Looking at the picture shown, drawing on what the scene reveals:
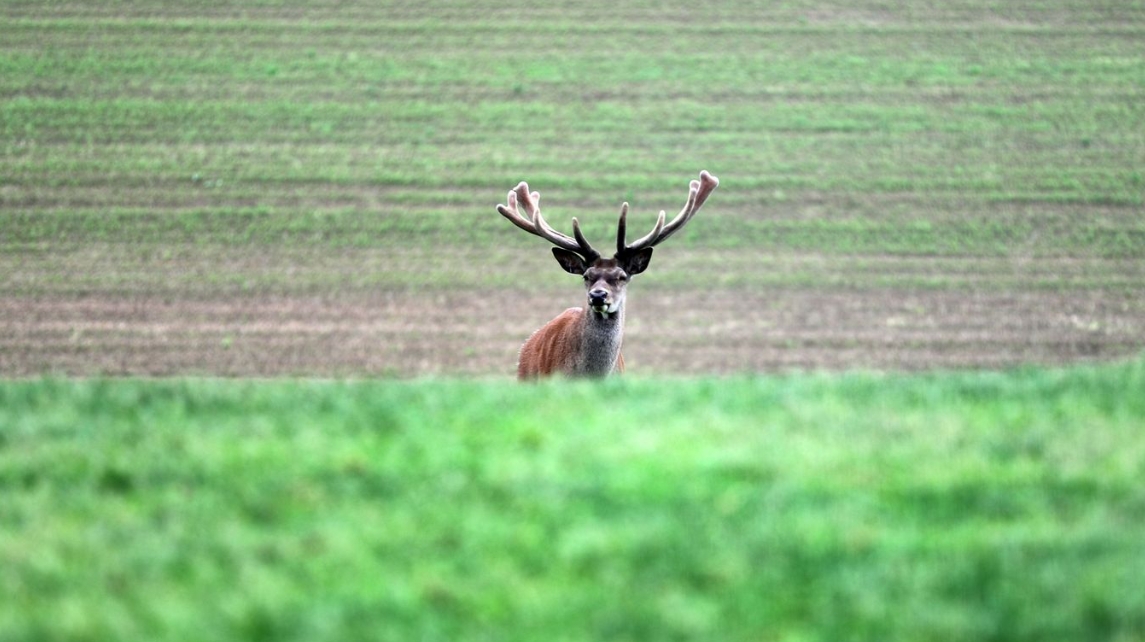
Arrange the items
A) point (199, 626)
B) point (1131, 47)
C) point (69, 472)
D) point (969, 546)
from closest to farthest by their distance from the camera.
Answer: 1. point (199, 626)
2. point (969, 546)
3. point (69, 472)
4. point (1131, 47)

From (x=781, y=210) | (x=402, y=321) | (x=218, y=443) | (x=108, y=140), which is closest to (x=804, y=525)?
(x=218, y=443)

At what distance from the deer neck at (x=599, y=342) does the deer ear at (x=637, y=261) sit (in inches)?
19.5

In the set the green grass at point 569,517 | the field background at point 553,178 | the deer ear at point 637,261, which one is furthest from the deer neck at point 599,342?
the field background at point 553,178

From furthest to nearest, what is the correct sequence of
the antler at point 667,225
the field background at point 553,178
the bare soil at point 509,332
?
the field background at point 553,178, the bare soil at point 509,332, the antler at point 667,225

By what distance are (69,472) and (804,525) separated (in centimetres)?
266

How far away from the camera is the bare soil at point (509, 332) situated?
16531 millimetres

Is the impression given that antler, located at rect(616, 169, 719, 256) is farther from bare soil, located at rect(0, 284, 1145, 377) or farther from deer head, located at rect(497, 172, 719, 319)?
bare soil, located at rect(0, 284, 1145, 377)

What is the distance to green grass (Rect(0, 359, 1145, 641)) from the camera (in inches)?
157

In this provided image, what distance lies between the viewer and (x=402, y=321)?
1792 centimetres

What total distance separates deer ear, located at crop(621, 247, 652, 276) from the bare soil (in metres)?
5.13

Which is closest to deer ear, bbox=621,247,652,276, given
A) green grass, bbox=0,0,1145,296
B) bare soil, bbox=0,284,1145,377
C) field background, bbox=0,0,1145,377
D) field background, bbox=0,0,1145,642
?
field background, bbox=0,0,1145,642

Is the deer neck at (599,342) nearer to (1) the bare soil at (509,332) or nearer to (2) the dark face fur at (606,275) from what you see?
(2) the dark face fur at (606,275)

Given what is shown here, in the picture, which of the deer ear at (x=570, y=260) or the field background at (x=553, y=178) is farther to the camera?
the field background at (x=553, y=178)

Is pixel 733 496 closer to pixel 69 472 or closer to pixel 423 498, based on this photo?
pixel 423 498
